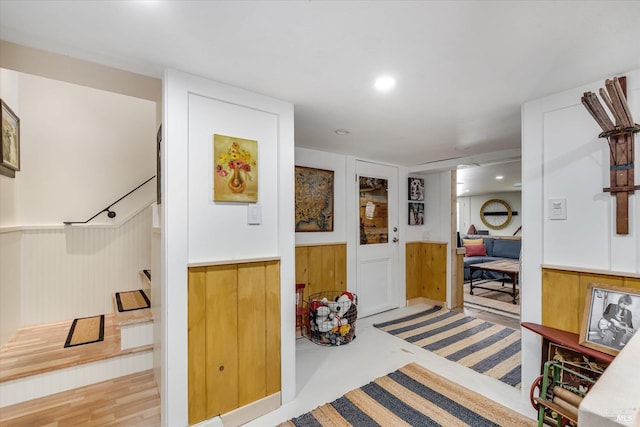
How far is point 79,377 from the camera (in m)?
2.13

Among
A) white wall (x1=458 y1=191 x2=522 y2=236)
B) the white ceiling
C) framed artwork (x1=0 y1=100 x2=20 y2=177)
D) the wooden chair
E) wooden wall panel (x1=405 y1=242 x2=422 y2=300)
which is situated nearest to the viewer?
the white ceiling

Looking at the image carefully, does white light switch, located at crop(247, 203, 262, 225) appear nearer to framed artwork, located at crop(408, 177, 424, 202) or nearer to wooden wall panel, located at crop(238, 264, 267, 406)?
wooden wall panel, located at crop(238, 264, 267, 406)

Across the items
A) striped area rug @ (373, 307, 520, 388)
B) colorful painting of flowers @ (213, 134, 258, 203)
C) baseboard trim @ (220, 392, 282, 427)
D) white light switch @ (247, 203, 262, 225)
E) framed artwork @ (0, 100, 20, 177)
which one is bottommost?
striped area rug @ (373, 307, 520, 388)

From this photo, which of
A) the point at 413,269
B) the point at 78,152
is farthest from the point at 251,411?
the point at 413,269

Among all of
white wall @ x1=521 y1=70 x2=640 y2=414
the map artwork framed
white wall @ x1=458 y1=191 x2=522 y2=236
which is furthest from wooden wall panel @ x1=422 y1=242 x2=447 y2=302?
white wall @ x1=458 y1=191 x2=522 y2=236

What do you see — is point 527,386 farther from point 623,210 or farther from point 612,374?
point 612,374

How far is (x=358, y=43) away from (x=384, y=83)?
442 millimetres

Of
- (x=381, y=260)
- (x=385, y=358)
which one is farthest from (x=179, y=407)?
(x=381, y=260)

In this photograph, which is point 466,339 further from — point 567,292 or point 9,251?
point 9,251

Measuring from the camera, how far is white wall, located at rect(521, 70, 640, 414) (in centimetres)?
162

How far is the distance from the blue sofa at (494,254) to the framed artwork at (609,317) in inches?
165

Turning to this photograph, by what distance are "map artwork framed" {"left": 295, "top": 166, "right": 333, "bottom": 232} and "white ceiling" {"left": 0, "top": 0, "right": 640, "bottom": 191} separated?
1274 mm

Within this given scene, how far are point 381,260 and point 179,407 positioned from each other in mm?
2956

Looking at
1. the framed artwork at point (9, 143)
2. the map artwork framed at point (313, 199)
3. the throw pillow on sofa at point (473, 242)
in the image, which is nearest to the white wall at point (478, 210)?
the throw pillow on sofa at point (473, 242)
